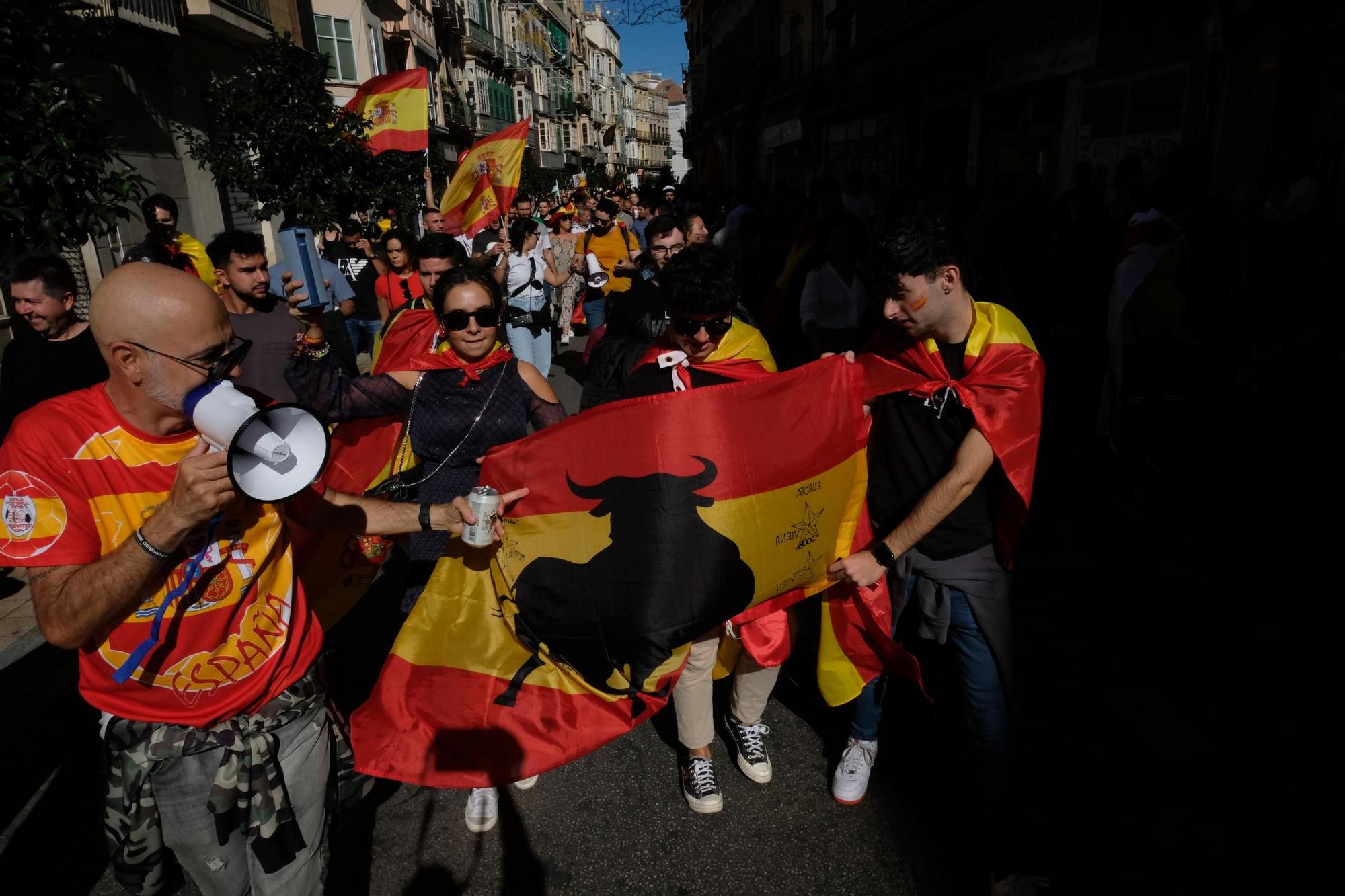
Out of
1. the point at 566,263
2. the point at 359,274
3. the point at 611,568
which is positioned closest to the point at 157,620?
the point at 611,568

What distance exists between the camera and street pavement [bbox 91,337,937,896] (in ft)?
8.87

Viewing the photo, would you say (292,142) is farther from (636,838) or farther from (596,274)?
(636,838)

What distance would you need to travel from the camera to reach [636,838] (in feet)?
9.50

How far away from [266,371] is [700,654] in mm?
2661

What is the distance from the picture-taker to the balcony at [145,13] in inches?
486

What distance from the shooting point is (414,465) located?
3197 millimetres

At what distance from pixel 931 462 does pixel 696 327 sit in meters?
0.91

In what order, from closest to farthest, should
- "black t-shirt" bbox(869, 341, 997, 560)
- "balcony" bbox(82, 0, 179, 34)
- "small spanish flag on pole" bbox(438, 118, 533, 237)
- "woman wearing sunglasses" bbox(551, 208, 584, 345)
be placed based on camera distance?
1. "black t-shirt" bbox(869, 341, 997, 560)
2. "small spanish flag on pole" bbox(438, 118, 533, 237)
3. "woman wearing sunglasses" bbox(551, 208, 584, 345)
4. "balcony" bbox(82, 0, 179, 34)

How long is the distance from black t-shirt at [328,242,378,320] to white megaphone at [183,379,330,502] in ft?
22.5

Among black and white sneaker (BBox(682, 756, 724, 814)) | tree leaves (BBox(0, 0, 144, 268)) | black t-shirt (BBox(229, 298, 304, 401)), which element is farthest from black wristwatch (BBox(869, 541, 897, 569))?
tree leaves (BBox(0, 0, 144, 268))

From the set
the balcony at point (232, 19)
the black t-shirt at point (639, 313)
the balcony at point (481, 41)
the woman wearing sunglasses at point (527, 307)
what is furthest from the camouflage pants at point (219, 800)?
the balcony at point (481, 41)

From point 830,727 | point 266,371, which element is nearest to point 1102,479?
point 830,727

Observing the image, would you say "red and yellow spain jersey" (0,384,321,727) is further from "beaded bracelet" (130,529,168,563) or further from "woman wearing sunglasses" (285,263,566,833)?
"woman wearing sunglasses" (285,263,566,833)

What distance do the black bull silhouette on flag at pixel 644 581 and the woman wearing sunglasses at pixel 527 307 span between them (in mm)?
5204
